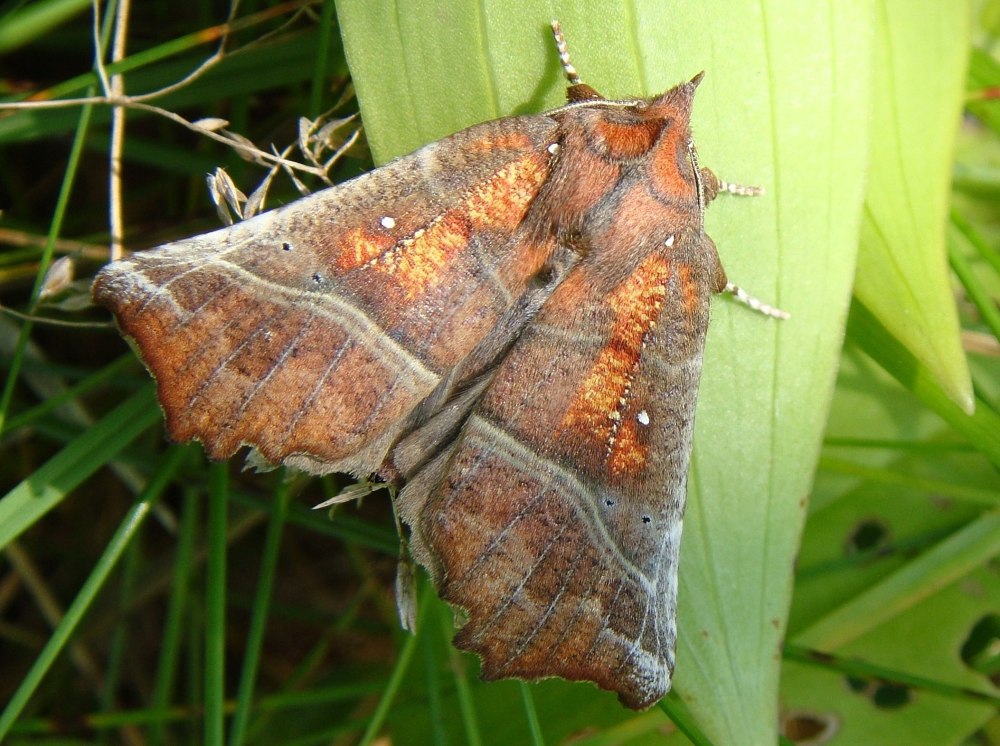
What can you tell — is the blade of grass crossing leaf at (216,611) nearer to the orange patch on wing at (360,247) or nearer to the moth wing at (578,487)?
the moth wing at (578,487)

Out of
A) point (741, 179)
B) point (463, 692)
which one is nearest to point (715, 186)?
point (741, 179)

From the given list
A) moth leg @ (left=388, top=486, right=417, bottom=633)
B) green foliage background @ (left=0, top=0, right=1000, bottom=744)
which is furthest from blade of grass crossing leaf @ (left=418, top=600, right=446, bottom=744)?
moth leg @ (left=388, top=486, right=417, bottom=633)

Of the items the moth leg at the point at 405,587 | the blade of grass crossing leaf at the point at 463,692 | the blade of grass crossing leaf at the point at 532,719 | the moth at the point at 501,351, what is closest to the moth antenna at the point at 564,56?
the moth at the point at 501,351

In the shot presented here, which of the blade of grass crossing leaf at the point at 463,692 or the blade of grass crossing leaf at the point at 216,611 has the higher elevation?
the blade of grass crossing leaf at the point at 216,611

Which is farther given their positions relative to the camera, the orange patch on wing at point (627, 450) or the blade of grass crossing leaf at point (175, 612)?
the blade of grass crossing leaf at point (175, 612)

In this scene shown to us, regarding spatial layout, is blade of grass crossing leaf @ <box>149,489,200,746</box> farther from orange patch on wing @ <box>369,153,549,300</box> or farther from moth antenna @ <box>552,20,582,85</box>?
moth antenna @ <box>552,20,582,85</box>

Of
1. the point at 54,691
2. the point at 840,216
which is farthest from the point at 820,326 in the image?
the point at 54,691

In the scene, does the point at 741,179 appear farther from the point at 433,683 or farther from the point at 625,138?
the point at 433,683
